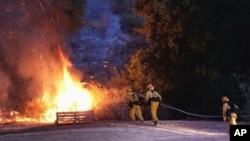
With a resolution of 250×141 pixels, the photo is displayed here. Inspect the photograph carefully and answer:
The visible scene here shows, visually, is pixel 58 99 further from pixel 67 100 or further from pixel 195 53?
pixel 195 53

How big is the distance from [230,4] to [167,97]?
6.37m

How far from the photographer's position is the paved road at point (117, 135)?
16.7 meters

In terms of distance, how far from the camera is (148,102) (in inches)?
854

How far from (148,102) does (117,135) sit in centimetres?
471

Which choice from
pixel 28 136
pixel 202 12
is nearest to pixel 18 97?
pixel 202 12

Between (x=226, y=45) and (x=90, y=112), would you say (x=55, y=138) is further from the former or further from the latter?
(x=226, y=45)

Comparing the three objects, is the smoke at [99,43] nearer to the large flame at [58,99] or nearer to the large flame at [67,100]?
the large flame at [58,99]

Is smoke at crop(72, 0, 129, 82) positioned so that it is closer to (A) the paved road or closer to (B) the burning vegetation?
(B) the burning vegetation

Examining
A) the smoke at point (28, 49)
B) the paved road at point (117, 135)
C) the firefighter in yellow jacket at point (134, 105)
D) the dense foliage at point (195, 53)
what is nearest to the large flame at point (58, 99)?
the smoke at point (28, 49)

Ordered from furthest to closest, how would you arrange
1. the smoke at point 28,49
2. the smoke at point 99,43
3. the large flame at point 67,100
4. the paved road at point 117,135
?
the smoke at point 99,43, the smoke at point 28,49, the large flame at point 67,100, the paved road at point 117,135

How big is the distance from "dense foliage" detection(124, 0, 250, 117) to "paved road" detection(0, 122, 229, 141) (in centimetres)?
A: 824

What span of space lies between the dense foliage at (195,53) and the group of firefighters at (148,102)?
5.61 m

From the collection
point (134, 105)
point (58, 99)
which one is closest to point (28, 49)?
point (58, 99)

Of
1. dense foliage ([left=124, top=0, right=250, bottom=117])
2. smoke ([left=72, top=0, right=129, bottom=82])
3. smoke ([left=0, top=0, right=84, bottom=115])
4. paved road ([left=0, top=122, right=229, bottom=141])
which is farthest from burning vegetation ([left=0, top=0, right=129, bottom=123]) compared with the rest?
paved road ([left=0, top=122, right=229, bottom=141])
